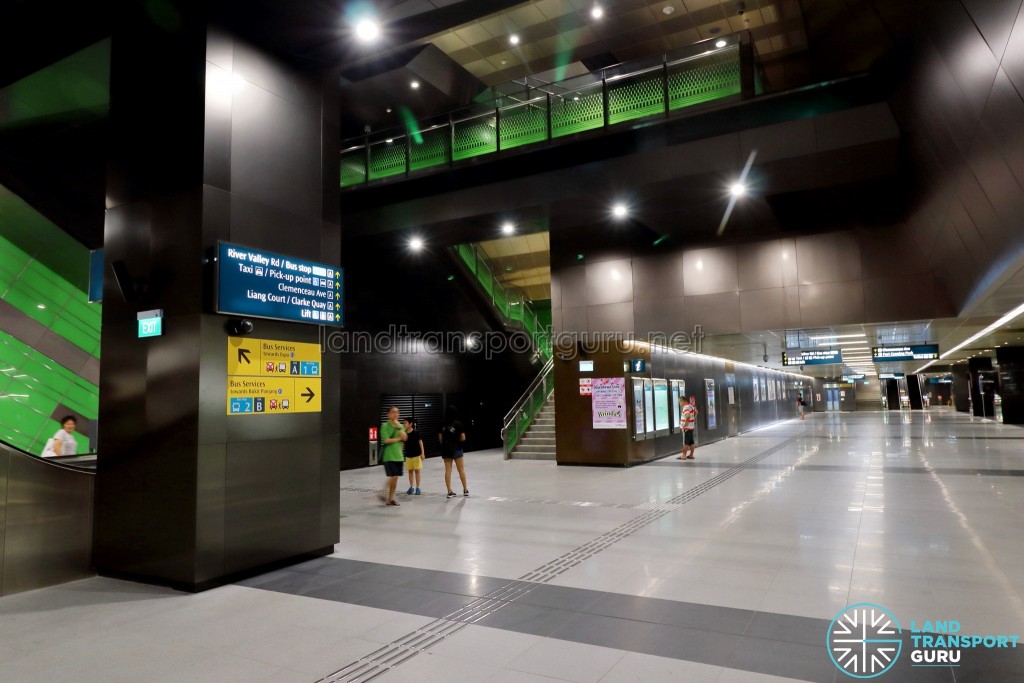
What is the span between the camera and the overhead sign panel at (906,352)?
19.2m

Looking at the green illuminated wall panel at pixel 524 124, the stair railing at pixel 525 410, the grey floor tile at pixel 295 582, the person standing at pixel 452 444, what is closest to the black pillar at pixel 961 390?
the stair railing at pixel 525 410

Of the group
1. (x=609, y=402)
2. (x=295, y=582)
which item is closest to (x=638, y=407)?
(x=609, y=402)

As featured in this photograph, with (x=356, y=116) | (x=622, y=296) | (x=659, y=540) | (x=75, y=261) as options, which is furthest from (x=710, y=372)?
(x=75, y=261)

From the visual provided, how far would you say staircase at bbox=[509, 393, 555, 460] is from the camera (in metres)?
16.3

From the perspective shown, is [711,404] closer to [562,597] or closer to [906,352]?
[906,352]

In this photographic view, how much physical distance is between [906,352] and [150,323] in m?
21.1

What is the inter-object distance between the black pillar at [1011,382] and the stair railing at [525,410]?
757 inches

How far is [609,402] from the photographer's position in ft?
46.2

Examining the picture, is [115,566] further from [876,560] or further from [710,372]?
[710,372]

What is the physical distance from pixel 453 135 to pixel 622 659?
416 inches

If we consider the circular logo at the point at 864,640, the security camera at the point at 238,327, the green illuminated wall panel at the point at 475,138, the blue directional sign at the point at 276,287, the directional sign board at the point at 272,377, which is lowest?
the circular logo at the point at 864,640

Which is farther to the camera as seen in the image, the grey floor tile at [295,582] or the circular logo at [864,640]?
the grey floor tile at [295,582]

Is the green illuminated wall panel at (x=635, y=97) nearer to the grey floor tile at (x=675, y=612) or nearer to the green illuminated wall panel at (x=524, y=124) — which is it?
the green illuminated wall panel at (x=524, y=124)

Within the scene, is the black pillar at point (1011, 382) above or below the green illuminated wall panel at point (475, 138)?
below
